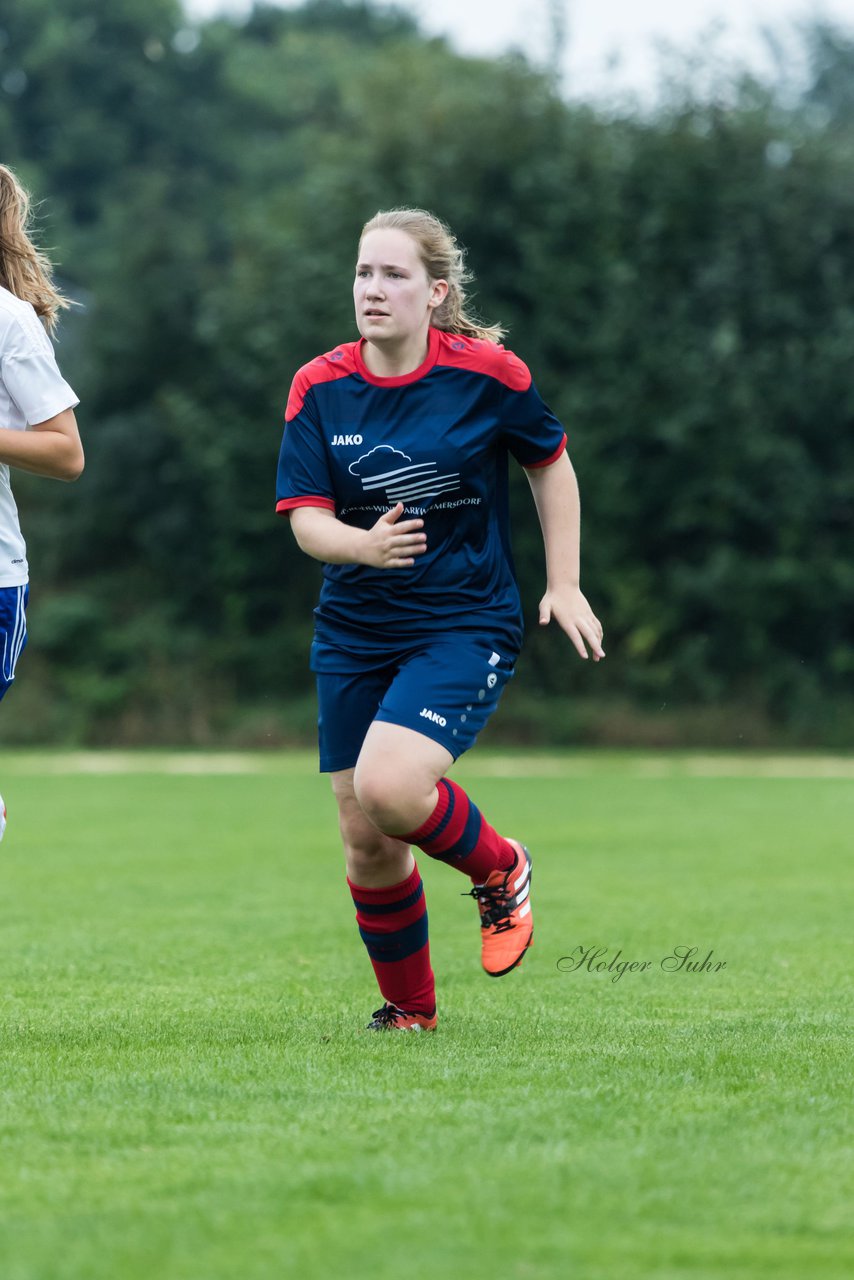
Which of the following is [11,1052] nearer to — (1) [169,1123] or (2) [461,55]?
(1) [169,1123]

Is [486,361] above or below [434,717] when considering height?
above

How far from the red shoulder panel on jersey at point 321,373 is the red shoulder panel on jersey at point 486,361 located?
0.25 m

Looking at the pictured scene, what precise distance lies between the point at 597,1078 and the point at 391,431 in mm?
1775

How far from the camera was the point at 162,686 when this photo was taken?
26.3 meters

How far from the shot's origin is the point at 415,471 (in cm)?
469

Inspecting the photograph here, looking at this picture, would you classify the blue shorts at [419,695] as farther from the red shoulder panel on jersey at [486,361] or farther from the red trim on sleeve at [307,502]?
the red shoulder panel on jersey at [486,361]

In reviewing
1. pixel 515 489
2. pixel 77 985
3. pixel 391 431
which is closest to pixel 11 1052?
pixel 77 985

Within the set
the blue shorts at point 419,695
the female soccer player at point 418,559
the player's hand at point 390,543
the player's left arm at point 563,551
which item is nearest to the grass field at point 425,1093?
the female soccer player at point 418,559

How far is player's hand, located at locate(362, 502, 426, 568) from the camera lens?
4438 mm

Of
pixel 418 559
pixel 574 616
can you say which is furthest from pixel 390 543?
pixel 574 616

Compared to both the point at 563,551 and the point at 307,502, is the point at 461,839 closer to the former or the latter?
the point at 563,551

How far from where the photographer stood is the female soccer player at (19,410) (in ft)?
14.5

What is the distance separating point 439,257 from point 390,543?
92 cm

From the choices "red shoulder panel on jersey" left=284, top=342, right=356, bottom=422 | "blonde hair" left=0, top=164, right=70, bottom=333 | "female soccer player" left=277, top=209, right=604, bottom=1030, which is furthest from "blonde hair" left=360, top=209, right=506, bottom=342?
"blonde hair" left=0, top=164, right=70, bottom=333
